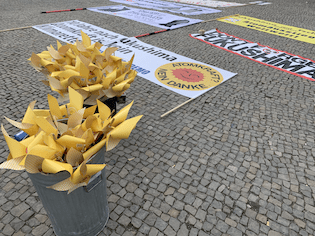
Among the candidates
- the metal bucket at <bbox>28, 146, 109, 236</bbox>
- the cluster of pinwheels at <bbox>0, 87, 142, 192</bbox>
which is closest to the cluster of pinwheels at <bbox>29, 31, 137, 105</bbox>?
the cluster of pinwheels at <bbox>0, 87, 142, 192</bbox>

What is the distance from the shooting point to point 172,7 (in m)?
12.8

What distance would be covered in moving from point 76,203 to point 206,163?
205 cm

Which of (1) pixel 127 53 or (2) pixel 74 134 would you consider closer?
(2) pixel 74 134

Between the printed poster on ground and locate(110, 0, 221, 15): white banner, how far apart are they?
3895mm

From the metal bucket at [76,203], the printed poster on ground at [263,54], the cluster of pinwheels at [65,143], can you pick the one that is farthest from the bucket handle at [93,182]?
the printed poster on ground at [263,54]

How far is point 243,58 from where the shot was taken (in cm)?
697

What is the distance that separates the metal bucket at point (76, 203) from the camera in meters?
1.77

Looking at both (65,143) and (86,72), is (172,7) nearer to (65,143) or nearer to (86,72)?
(86,72)

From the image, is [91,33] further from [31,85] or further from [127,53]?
[31,85]

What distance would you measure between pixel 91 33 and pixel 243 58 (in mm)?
5438

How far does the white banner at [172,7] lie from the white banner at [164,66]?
216 inches

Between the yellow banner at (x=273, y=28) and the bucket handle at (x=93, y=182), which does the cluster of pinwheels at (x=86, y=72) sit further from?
the yellow banner at (x=273, y=28)

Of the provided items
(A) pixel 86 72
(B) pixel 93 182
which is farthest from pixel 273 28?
(B) pixel 93 182

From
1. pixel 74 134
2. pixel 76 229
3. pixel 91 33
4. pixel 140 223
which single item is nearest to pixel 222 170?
pixel 140 223
